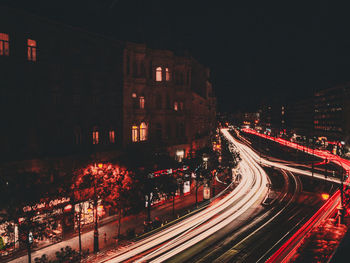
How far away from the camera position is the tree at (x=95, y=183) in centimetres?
2144

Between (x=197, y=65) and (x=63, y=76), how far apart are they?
30.4 metres

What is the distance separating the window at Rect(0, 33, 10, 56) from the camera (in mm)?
21030

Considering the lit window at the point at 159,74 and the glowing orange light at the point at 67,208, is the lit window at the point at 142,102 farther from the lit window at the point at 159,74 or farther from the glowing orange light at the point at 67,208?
the glowing orange light at the point at 67,208

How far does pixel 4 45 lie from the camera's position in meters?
21.2

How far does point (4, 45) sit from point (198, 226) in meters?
23.9

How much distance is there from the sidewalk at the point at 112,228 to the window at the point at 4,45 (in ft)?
56.0

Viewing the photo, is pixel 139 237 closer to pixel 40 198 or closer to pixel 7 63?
pixel 40 198

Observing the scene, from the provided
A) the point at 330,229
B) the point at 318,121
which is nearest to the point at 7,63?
the point at 330,229

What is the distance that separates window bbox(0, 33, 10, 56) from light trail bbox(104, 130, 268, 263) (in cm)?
1870

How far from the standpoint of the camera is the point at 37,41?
23125 millimetres

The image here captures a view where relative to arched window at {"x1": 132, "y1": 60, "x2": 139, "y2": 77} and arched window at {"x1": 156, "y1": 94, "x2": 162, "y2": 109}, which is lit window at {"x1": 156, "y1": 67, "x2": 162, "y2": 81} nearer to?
arched window at {"x1": 156, "y1": 94, "x2": 162, "y2": 109}

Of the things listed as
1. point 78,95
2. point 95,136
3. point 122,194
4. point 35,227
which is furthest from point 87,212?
point 78,95

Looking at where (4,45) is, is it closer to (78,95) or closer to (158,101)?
(78,95)

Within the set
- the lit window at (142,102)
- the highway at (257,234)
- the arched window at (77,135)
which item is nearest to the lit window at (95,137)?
the arched window at (77,135)
